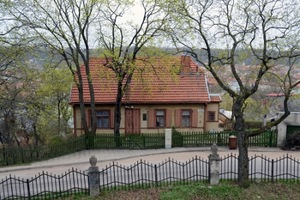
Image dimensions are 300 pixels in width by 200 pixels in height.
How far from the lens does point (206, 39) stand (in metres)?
11.7

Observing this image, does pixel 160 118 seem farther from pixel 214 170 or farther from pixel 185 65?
pixel 214 170

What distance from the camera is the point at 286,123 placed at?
17.4 metres

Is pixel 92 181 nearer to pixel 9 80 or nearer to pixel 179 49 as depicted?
pixel 179 49

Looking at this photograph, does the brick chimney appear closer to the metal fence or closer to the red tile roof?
the red tile roof

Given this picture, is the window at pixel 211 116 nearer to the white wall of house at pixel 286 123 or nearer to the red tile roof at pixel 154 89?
the red tile roof at pixel 154 89

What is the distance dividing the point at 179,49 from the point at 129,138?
7.41m

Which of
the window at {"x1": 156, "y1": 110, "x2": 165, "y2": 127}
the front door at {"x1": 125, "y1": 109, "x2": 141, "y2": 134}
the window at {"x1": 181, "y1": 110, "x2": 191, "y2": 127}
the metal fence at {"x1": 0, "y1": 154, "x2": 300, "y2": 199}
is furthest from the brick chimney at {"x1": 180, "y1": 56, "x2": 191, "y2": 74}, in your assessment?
the front door at {"x1": 125, "y1": 109, "x2": 141, "y2": 134}

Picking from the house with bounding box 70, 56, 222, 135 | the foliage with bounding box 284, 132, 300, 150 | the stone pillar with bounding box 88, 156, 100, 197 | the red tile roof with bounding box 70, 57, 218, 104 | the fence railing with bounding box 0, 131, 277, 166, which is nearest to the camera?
the stone pillar with bounding box 88, 156, 100, 197

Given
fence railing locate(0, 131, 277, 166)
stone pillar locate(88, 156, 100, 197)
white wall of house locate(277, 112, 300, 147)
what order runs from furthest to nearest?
fence railing locate(0, 131, 277, 166), white wall of house locate(277, 112, 300, 147), stone pillar locate(88, 156, 100, 197)

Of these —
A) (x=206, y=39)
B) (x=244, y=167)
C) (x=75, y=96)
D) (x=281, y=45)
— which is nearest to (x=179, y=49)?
(x=206, y=39)

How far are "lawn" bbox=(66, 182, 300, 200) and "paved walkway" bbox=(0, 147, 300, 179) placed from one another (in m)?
4.03

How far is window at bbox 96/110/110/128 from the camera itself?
73.8 ft

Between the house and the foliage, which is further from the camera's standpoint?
the house

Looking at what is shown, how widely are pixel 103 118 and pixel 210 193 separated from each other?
1341cm
